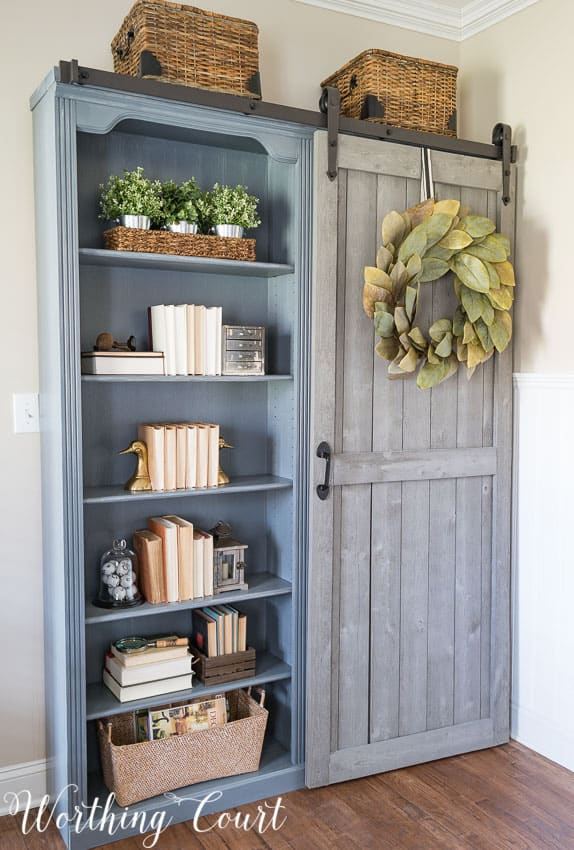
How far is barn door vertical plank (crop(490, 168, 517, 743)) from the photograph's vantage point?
110 inches

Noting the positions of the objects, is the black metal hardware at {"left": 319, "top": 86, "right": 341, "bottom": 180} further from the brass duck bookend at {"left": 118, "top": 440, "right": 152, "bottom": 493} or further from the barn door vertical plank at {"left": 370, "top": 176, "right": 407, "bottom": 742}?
the brass duck bookend at {"left": 118, "top": 440, "right": 152, "bottom": 493}

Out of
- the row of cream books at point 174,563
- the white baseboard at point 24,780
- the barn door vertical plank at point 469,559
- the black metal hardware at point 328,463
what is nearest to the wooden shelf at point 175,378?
the black metal hardware at point 328,463

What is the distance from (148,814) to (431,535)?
4.09 feet

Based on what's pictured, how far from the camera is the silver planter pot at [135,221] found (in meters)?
2.28

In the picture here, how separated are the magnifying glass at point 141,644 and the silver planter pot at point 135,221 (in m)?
1.25

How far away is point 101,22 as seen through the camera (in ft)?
8.20

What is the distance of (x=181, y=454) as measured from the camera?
2.42 meters

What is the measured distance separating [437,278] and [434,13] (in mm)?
1209

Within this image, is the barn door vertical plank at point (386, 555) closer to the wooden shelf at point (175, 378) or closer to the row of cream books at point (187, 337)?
the wooden shelf at point (175, 378)

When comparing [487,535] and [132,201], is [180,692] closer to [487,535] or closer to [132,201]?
[487,535]

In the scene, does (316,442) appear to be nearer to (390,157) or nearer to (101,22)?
(390,157)

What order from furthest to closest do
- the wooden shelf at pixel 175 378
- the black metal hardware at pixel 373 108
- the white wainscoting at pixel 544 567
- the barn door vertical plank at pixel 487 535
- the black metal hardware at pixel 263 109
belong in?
1. the barn door vertical plank at pixel 487 535
2. the white wainscoting at pixel 544 567
3. the black metal hardware at pixel 373 108
4. the wooden shelf at pixel 175 378
5. the black metal hardware at pixel 263 109

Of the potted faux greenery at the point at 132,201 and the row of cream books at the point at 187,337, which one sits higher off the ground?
the potted faux greenery at the point at 132,201

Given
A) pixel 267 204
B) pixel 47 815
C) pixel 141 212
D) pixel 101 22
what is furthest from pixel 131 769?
pixel 101 22
